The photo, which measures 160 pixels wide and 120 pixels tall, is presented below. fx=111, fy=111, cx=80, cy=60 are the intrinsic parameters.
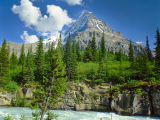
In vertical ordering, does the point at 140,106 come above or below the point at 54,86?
below

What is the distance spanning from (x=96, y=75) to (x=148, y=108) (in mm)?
15061

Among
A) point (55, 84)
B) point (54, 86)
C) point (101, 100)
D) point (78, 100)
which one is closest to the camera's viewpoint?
point (54, 86)

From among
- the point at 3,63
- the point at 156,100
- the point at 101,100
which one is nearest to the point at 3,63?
the point at 3,63

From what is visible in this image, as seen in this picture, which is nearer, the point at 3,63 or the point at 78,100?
the point at 78,100

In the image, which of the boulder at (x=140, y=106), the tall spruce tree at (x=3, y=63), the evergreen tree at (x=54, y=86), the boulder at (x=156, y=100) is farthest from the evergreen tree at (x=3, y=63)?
the boulder at (x=156, y=100)

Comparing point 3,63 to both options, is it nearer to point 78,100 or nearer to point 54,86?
point 78,100

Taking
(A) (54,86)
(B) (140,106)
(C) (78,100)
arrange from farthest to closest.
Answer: (C) (78,100)
(B) (140,106)
(A) (54,86)

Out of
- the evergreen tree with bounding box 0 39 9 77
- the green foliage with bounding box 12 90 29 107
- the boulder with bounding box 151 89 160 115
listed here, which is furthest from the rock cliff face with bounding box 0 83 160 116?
the evergreen tree with bounding box 0 39 9 77

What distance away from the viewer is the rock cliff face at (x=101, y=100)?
21.5 m

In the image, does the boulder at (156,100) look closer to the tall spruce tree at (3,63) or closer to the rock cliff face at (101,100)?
the rock cliff face at (101,100)

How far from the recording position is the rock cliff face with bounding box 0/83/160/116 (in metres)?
21.5

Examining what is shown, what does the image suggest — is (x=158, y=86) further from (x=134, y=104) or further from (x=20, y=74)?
(x=20, y=74)

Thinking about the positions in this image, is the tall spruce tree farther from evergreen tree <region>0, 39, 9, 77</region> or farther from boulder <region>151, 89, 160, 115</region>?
boulder <region>151, 89, 160, 115</region>

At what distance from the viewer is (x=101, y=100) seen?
26766 millimetres
